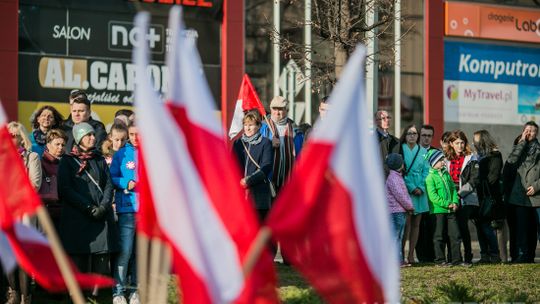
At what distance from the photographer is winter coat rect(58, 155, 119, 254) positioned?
1183 cm

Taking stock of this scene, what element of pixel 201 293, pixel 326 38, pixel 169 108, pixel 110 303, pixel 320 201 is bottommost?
pixel 110 303

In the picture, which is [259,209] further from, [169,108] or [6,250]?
[169,108]

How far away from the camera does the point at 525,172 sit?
1683 cm

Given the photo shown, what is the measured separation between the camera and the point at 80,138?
11.8 m

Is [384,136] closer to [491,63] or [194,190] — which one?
[194,190]

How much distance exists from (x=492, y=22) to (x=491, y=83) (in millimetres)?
1344

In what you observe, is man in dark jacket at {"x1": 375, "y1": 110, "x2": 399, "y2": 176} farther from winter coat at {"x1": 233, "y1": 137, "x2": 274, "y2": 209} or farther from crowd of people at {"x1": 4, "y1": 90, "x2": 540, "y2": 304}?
winter coat at {"x1": 233, "y1": 137, "x2": 274, "y2": 209}

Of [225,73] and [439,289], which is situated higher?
[225,73]

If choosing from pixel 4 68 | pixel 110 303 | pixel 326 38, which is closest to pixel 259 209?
pixel 110 303

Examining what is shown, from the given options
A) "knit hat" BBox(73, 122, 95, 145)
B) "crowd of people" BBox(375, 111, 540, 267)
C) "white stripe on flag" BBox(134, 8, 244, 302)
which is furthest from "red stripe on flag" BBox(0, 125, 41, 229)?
"crowd of people" BBox(375, 111, 540, 267)

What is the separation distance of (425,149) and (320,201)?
33.1ft

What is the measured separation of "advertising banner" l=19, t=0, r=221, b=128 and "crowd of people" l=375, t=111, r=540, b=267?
746 centimetres

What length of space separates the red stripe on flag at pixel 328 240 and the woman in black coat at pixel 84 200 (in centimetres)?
583

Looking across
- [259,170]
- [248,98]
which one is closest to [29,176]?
[259,170]
